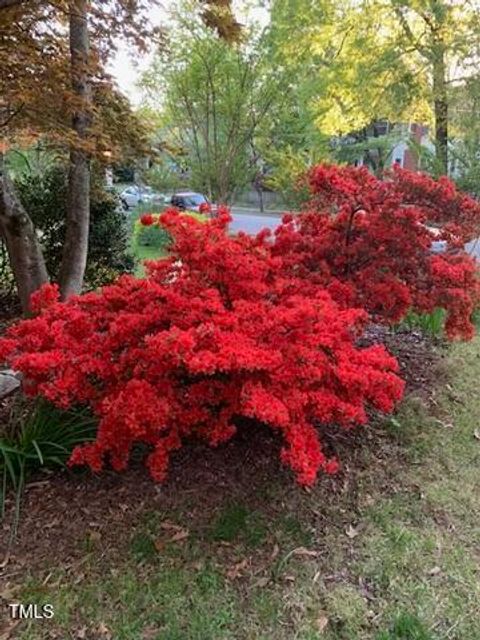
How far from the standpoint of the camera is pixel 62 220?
571cm

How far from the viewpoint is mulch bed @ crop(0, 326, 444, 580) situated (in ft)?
6.96

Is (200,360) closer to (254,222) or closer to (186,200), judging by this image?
(186,200)

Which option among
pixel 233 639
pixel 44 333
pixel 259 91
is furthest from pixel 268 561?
pixel 259 91

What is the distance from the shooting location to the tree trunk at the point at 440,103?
7.85 meters

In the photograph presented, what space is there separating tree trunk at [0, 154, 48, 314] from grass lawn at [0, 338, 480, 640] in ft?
7.73

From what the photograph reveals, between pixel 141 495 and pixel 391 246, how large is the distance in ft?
6.99

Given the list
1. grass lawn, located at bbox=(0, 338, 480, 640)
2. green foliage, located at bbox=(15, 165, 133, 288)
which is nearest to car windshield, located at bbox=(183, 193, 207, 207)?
green foliage, located at bbox=(15, 165, 133, 288)

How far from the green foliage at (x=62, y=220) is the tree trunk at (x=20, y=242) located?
5.05ft

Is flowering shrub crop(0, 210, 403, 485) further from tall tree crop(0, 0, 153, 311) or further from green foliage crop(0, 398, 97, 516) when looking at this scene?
tall tree crop(0, 0, 153, 311)

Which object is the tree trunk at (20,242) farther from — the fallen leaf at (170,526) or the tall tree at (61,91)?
the fallen leaf at (170,526)

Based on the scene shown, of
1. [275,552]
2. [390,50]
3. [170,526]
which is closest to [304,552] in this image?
[275,552]

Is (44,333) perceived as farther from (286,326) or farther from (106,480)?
(286,326)

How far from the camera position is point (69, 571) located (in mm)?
2018

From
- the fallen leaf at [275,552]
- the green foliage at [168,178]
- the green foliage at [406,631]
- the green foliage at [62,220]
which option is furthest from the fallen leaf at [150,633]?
the green foliage at [168,178]
